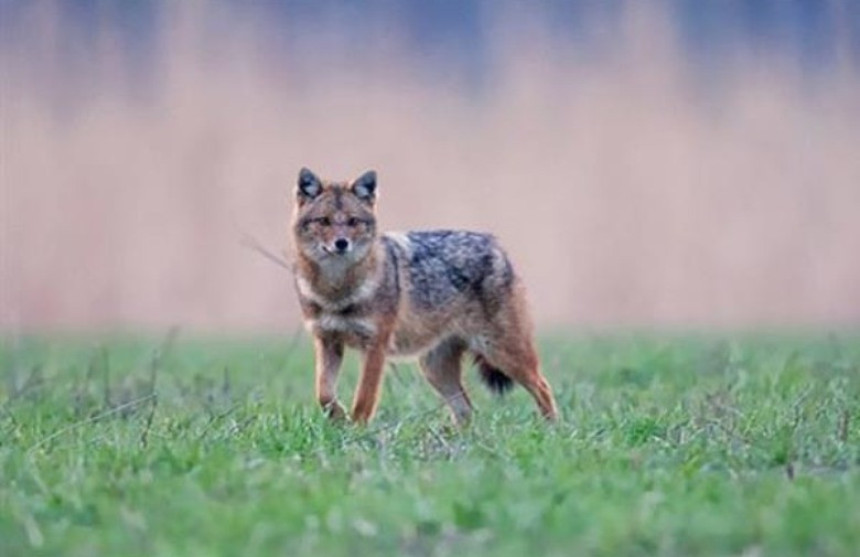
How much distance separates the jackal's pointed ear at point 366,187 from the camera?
10.5m

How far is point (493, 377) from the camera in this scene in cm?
Answer: 1101

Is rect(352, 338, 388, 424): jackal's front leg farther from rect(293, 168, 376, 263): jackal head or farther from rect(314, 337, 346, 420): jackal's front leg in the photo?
rect(293, 168, 376, 263): jackal head

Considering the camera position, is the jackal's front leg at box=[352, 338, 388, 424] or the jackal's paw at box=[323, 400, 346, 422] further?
the jackal's front leg at box=[352, 338, 388, 424]

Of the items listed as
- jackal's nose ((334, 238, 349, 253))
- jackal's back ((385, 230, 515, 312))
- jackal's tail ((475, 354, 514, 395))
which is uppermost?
jackal's nose ((334, 238, 349, 253))

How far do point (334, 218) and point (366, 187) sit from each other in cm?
33

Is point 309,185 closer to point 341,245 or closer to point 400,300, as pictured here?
point 341,245

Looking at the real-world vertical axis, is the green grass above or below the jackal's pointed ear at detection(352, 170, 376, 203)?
below

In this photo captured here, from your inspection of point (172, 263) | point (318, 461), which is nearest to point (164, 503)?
point (318, 461)

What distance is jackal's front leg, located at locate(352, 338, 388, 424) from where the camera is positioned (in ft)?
32.6

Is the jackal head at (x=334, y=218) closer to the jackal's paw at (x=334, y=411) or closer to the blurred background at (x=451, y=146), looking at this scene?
the jackal's paw at (x=334, y=411)

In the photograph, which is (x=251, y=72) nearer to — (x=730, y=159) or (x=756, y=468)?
(x=730, y=159)

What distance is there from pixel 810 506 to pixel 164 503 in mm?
2183

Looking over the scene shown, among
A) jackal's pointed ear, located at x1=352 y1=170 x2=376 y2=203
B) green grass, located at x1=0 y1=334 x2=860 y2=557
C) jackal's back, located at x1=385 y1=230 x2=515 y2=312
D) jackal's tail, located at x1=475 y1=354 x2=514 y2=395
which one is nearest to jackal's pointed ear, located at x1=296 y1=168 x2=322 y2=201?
jackal's pointed ear, located at x1=352 y1=170 x2=376 y2=203

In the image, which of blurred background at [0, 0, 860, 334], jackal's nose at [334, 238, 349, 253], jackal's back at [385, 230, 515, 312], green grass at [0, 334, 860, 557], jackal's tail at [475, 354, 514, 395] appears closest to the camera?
green grass at [0, 334, 860, 557]
